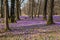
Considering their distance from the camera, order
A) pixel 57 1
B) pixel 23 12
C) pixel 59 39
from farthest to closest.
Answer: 1. pixel 23 12
2. pixel 57 1
3. pixel 59 39

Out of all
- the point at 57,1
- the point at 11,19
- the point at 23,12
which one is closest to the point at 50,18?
the point at 11,19

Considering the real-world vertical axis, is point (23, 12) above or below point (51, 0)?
below

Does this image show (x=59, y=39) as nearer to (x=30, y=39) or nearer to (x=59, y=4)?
(x=30, y=39)

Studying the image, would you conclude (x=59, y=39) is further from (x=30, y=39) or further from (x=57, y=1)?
(x=57, y=1)

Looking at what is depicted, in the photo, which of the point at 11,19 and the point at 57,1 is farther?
the point at 57,1

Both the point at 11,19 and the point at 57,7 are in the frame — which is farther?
the point at 57,7

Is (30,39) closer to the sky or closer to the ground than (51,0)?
closer to the ground

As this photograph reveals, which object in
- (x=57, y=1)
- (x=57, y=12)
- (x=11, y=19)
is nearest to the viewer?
(x=11, y=19)

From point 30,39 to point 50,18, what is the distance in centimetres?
1229

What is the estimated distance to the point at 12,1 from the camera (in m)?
28.0

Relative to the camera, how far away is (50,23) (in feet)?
73.7

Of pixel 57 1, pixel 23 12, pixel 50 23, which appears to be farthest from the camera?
pixel 23 12

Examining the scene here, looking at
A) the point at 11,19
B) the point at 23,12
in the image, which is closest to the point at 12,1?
the point at 11,19

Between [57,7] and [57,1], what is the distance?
16.1 feet
